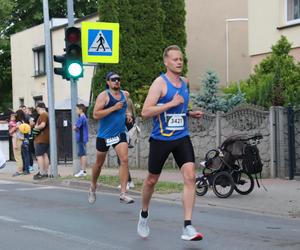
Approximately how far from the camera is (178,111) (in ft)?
22.6

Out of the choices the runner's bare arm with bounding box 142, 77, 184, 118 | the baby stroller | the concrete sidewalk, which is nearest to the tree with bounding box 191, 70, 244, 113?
the concrete sidewalk

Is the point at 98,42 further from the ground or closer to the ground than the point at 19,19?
closer to the ground

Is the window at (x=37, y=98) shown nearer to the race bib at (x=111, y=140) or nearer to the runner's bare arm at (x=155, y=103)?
the race bib at (x=111, y=140)

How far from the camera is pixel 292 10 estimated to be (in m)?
17.8

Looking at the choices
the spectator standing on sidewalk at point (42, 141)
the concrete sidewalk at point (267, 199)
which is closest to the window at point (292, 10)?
the concrete sidewalk at point (267, 199)

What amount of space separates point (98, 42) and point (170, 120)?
7.85 meters

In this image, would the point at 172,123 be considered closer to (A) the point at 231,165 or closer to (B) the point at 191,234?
(B) the point at 191,234

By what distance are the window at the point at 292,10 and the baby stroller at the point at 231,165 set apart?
748 centimetres

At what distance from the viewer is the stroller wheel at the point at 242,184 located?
36.6ft

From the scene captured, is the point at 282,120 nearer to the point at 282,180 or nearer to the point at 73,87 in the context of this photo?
the point at 282,180

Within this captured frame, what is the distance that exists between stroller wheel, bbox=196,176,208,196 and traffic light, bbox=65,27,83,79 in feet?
15.1

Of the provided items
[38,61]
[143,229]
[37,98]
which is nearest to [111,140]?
[143,229]

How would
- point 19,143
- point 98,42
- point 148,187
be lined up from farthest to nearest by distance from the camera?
1. point 19,143
2. point 98,42
3. point 148,187

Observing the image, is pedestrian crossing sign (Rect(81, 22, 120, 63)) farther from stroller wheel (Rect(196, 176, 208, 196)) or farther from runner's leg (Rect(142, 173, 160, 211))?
runner's leg (Rect(142, 173, 160, 211))
